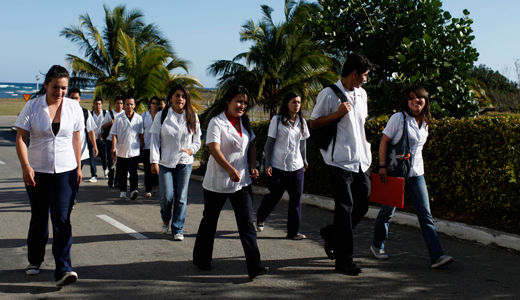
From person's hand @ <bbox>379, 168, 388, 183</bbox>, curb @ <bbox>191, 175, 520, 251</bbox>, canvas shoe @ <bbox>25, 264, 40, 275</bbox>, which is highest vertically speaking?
person's hand @ <bbox>379, 168, 388, 183</bbox>

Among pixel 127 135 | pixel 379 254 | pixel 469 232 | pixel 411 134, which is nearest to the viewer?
pixel 411 134

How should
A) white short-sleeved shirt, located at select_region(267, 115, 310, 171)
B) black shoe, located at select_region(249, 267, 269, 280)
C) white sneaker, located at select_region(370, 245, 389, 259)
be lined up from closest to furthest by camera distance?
black shoe, located at select_region(249, 267, 269, 280)
white sneaker, located at select_region(370, 245, 389, 259)
white short-sleeved shirt, located at select_region(267, 115, 310, 171)

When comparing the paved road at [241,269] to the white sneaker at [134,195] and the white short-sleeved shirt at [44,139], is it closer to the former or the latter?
the white short-sleeved shirt at [44,139]

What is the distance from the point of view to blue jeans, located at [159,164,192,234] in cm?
626

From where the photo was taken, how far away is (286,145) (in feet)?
21.5

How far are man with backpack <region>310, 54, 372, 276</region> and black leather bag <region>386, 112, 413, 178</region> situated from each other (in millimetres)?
329

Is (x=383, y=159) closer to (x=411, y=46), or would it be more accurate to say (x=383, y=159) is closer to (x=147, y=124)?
(x=411, y=46)

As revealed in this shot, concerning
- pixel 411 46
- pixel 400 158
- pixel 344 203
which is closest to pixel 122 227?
pixel 344 203

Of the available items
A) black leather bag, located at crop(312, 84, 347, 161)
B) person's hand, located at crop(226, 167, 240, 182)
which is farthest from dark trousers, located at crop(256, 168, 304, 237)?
person's hand, located at crop(226, 167, 240, 182)

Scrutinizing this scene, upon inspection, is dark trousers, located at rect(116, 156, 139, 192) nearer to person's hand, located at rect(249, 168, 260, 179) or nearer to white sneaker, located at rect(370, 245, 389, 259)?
person's hand, located at rect(249, 168, 260, 179)

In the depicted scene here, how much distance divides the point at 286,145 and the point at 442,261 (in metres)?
2.41

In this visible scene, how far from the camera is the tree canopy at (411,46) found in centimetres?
864

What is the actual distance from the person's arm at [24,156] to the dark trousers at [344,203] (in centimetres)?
269

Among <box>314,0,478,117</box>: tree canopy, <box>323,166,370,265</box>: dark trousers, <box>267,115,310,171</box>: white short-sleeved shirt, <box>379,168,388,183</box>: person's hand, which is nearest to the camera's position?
<box>323,166,370,265</box>: dark trousers
